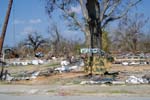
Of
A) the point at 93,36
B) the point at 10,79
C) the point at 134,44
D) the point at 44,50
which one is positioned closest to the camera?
the point at 10,79

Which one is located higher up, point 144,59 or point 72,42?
point 72,42

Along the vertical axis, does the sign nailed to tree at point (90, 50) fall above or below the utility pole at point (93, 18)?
below

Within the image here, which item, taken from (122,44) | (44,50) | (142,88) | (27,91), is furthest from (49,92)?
(44,50)

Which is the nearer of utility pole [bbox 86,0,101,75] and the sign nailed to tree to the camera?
the sign nailed to tree

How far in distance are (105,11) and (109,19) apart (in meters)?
0.74

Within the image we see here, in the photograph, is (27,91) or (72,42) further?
(72,42)

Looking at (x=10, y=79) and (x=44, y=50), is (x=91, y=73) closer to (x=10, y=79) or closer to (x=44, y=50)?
(x=10, y=79)

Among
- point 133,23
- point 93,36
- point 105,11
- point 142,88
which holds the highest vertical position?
point 133,23

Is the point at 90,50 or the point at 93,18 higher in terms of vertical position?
the point at 93,18

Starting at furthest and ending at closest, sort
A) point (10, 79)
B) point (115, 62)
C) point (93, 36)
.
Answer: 1. point (115, 62)
2. point (93, 36)
3. point (10, 79)

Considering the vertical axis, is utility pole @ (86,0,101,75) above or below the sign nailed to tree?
above

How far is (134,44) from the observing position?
8600 cm

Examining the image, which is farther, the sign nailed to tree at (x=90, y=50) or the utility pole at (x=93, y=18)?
the utility pole at (x=93, y=18)

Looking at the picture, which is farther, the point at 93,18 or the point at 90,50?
the point at 93,18
